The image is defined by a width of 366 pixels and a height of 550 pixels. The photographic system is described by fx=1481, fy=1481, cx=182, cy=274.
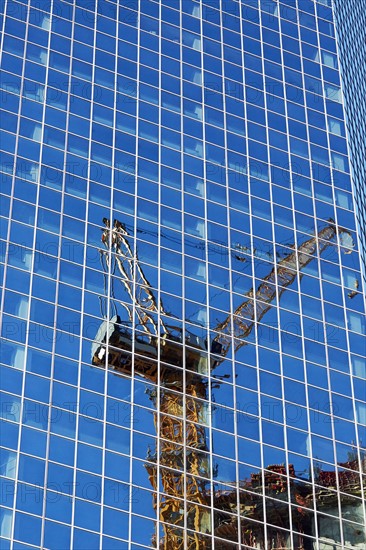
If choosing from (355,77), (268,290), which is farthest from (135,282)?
(355,77)

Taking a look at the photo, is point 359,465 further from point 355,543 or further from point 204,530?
point 204,530

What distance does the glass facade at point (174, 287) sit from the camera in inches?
3164

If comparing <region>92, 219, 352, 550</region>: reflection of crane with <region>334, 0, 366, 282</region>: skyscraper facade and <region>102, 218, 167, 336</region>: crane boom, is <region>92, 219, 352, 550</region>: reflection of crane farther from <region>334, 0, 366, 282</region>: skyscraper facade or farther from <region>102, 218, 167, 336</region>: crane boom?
<region>334, 0, 366, 282</region>: skyscraper facade

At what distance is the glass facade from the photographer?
264 feet

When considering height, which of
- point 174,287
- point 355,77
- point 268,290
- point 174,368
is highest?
point 268,290

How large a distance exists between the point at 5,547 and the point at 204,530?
485 inches

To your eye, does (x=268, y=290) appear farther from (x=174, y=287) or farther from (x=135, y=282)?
(x=135, y=282)

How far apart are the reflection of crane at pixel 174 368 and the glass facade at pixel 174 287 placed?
0.43 feet

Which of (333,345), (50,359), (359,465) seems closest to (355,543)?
(359,465)

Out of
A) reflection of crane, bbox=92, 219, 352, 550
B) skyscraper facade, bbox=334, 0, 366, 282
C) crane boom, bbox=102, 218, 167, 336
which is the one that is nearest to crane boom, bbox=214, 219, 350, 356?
reflection of crane, bbox=92, 219, 352, 550

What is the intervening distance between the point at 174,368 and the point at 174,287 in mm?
5640

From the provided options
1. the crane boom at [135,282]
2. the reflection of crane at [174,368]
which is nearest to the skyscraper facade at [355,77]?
the reflection of crane at [174,368]

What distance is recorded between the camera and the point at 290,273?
9500 centimetres

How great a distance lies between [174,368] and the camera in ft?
286
